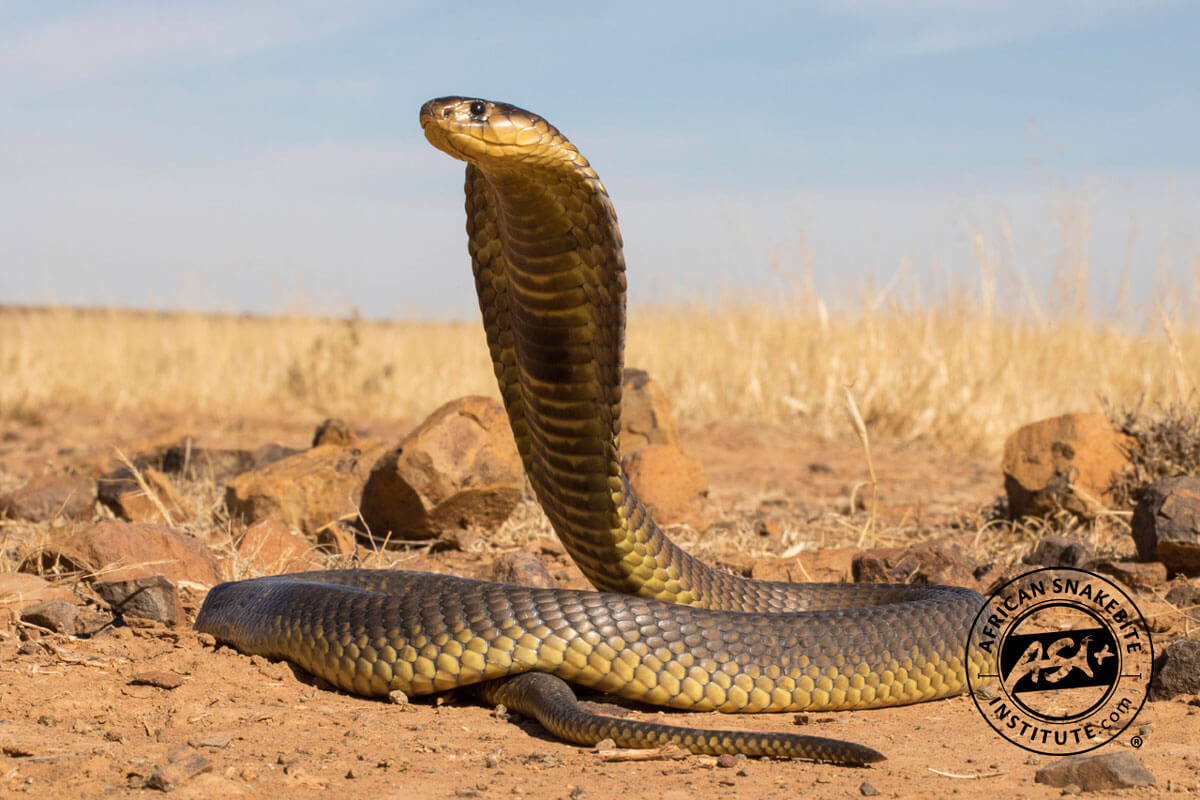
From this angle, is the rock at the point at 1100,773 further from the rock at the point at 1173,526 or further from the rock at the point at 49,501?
the rock at the point at 49,501

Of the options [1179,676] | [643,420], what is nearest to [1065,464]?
[643,420]

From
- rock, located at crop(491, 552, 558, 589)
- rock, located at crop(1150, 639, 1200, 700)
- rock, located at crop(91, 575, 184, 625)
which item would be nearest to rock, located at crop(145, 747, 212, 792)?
rock, located at crop(91, 575, 184, 625)

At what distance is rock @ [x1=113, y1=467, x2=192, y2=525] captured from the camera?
7016 millimetres

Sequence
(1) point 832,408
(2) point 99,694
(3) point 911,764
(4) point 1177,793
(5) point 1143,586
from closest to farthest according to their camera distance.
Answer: (4) point 1177,793 < (3) point 911,764 < (2) point 99,694 < (5) point 1143,586 < (1) point 832,408

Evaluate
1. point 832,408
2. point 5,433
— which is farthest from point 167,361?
point 832,408

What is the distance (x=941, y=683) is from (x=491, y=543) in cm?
332

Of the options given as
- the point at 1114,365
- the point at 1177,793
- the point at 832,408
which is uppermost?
the point at 1114,365

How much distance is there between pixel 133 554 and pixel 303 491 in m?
1.81

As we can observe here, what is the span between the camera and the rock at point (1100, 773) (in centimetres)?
313

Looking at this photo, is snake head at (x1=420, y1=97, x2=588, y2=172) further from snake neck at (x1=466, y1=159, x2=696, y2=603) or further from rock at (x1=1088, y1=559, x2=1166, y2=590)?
rock at (x1=1088, y1=559, x2=1166, y2=590)

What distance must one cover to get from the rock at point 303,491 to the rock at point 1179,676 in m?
4.48

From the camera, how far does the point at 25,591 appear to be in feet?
16.1

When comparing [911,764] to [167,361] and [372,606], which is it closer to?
[372,606]

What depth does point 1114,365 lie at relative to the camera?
12.6m
